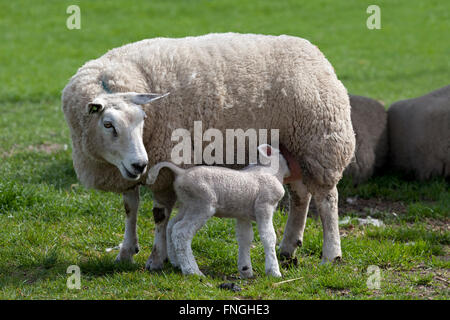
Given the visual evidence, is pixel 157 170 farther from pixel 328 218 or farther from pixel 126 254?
pixel 328 218

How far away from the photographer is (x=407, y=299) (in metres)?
4.63

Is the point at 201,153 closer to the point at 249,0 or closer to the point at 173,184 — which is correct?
the point at 173,184

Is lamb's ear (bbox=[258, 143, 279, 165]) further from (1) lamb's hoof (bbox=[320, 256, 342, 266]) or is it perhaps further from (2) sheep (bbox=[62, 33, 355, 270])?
(1) lamb's hoof (bbox=[320, 256, 342, 266])

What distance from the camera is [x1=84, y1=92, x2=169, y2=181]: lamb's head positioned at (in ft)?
15.7

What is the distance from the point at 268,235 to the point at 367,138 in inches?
154

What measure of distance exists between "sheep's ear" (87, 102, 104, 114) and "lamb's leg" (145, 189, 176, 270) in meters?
0.90

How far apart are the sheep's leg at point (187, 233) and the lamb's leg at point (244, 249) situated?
368mm

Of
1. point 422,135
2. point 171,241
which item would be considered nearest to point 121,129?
point 171,241

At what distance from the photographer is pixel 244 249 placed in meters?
5.28

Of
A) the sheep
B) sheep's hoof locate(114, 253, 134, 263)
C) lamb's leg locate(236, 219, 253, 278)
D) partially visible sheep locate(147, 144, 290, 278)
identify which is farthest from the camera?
sheep's hoof locate(114, 253, 134, 263)

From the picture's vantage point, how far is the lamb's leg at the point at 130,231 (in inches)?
→ 222

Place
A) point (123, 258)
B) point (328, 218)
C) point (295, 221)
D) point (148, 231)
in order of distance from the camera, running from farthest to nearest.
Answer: point (148, 231) → point (295, 221) → point (328, 218) → point (123, 258)

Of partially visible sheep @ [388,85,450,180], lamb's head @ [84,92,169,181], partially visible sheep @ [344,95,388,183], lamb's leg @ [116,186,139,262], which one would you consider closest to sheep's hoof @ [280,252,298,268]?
lamb's leg @ [116,186,139,262]

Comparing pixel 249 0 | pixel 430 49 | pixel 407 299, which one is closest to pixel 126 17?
pixel 249 0
